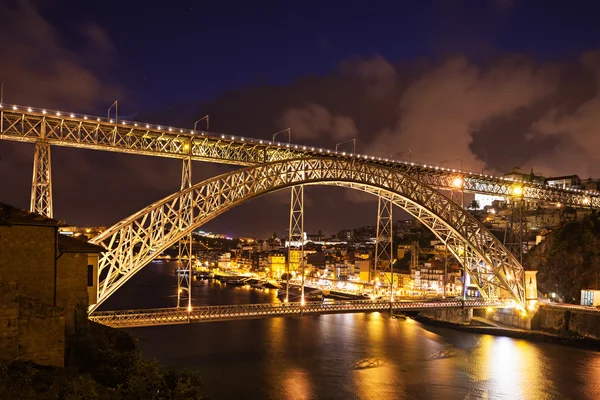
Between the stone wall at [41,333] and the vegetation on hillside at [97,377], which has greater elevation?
the stone wall at [41,333]

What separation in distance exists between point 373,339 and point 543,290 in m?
17.2

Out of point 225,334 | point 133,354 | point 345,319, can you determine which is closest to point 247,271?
point 345,319

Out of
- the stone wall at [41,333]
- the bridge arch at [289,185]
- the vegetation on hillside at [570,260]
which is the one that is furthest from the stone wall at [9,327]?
the vegetation on hillside at [570,260]

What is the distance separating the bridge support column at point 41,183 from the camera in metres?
17.6

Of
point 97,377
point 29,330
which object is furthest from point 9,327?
point 97,377

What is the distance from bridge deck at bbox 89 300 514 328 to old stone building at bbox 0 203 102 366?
20.8 feet

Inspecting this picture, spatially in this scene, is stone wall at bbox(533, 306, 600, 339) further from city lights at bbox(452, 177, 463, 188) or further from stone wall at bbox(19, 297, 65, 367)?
stone wall at bbox(19, 297, 65, 367)

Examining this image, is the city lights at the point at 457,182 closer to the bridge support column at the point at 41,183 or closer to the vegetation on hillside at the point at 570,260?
the vegetation on hillside at the point at 570,260

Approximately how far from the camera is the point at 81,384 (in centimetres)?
836

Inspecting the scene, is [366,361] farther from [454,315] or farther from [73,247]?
[73,247]

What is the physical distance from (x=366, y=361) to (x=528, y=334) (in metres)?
13.1

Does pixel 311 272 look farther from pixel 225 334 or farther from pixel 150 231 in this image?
pixel 150 231

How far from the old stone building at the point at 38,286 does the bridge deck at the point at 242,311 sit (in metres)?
6.34

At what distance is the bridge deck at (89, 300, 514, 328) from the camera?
1950 centimetres
